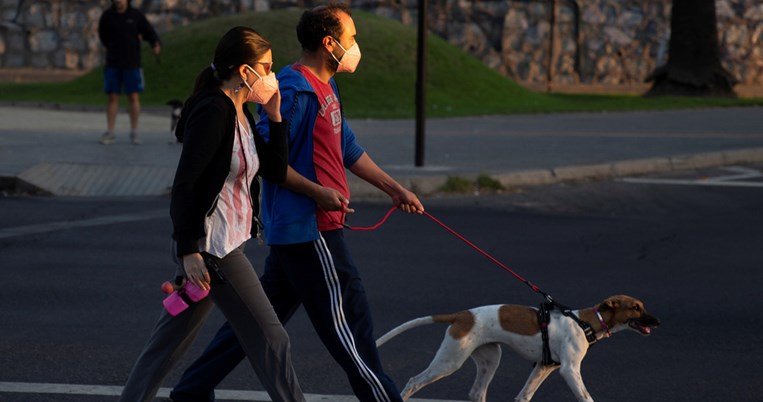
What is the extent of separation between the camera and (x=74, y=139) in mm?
16562

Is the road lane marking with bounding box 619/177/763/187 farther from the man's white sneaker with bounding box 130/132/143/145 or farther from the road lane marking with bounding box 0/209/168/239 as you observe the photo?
the man's white sneaker with bounding box 130/132/143/145

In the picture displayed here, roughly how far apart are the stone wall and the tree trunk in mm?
6110

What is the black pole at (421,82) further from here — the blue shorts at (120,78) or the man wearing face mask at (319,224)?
the man wearing face mask at (319,224)

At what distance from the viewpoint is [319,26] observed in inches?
202

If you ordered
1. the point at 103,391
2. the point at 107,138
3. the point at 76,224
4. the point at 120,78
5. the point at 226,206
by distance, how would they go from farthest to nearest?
1. the point at 107,138
2. the point at 120,78
3. the point at 76,224
4. the point at 103,391
5. the point at 226,206

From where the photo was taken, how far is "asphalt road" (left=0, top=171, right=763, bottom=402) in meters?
6.20

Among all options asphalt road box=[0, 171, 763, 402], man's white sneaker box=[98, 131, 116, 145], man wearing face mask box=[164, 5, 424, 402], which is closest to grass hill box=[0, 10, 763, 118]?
man's white sneaker box=[98, 131, 116, 145]

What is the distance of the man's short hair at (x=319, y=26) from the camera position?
202 inches

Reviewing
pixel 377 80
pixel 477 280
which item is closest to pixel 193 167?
pixel 477 280

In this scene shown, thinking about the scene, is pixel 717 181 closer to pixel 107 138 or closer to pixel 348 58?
pixel 107 138

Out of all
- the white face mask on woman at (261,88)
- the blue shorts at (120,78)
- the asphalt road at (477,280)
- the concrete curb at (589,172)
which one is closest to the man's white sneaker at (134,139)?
the blue shorts at (120,78)

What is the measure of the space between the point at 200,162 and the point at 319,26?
0.92 metres

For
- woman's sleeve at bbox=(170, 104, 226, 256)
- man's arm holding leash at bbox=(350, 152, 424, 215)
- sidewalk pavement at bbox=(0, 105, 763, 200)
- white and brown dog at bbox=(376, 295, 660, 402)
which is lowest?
sidewalk pavement at bbox=(0, 105, 763, 200)

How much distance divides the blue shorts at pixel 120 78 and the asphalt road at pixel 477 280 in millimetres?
3743
